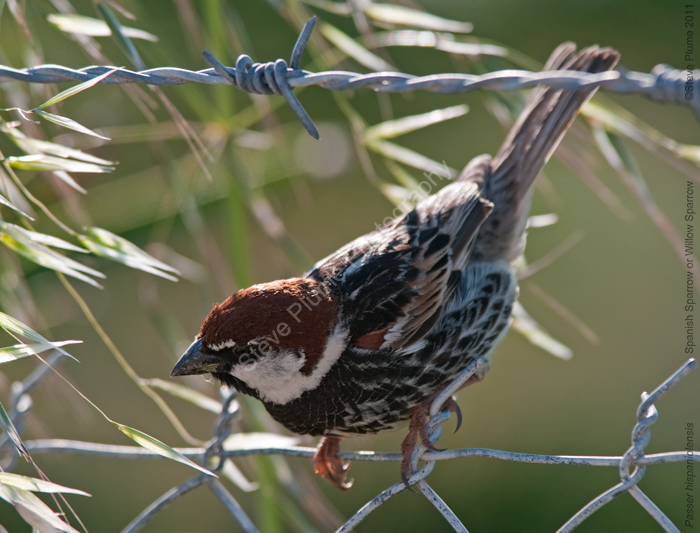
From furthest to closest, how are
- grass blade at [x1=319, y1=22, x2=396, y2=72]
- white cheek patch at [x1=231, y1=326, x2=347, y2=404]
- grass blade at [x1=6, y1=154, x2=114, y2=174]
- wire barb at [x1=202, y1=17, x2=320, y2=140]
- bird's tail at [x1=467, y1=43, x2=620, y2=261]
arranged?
bird's tail at [x1=467, y1=43, x2=620, y2=261], grass blade at [x1=319, y1=22, x2=396, y2=72], white cheek patch at [x1=231, y1=326, x2=347, y2=404], grass blade at [x1=6, y1=154, x2=114, y2=174], wire barb at [x1=202, y1=17, x2=320, y2=140]

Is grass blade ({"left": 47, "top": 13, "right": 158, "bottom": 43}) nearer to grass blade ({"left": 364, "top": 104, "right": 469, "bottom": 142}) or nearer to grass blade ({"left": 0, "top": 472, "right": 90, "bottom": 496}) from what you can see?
grass blade ({"left": 364, "top": 104, "right": 469, "bottom": 142})

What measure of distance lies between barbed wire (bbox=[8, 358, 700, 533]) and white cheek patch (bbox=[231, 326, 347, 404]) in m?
0.09

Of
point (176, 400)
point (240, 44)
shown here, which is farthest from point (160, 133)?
point (176, 400)

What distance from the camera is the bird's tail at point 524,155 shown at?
2.52 m

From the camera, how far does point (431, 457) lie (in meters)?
1.78

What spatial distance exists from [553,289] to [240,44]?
3.29m

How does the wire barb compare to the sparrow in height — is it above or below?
above

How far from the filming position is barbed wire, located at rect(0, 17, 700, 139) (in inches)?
52.4

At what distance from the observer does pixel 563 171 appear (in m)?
5.72

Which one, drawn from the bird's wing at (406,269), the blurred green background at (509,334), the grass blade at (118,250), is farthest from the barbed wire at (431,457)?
the blurred green background at (509,334)

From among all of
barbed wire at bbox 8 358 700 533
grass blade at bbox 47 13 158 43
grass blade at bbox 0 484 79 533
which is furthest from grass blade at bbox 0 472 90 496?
grass blade at bbox 47 13 158 43

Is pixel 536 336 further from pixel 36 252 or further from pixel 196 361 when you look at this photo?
pixel 36 252

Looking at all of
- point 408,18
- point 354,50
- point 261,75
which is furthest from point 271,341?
point 408,18

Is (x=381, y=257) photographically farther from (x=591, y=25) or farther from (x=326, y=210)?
(x=591, y=25)
